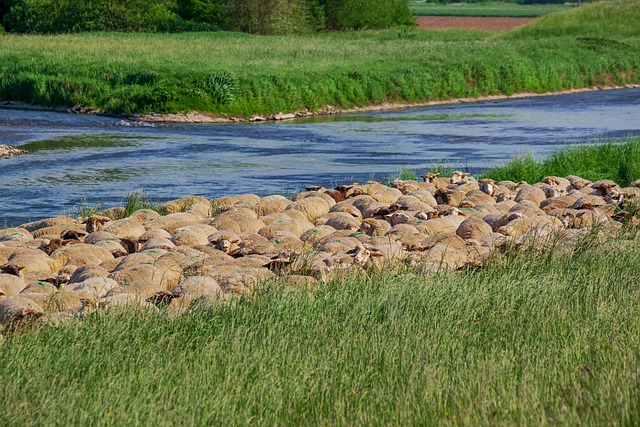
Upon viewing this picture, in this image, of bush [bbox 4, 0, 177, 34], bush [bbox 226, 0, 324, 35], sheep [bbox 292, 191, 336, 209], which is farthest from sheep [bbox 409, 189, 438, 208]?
bush [bbox 226, 0, 324, 35]

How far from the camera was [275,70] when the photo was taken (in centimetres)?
3728

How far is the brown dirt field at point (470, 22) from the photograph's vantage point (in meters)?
92.0

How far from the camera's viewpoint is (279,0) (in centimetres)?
6488

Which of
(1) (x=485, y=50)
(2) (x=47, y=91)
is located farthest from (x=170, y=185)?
(1) (x=485, y=50)

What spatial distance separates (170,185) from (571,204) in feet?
26.9

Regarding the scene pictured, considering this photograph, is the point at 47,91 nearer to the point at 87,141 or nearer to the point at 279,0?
the point at 87,141

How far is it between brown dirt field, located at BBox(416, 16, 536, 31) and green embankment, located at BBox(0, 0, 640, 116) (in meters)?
35.8

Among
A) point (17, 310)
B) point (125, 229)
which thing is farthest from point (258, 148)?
point (17, 310)

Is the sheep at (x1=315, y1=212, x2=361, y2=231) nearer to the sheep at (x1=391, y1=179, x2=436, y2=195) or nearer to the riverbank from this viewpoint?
the riverbank

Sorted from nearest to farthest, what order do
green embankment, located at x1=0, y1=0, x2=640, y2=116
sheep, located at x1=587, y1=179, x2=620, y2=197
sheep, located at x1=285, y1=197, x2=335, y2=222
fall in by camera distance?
sheep, located at x1=285, y1=197, x2=335, y2=222 → sheep, located at x1=587, y1=179, x2=620, y2=197 → green embankment, located at x1=0, y1=0, x2=640, y2=116

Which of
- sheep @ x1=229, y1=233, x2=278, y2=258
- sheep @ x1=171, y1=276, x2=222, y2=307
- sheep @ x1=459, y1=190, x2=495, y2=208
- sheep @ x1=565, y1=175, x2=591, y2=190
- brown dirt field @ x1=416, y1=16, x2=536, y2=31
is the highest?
sheep @ x1=171, y1=276, x2=222, y2=307

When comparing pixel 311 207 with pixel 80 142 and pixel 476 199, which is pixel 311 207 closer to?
pixel 476 199

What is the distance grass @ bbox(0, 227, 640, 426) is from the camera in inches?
213

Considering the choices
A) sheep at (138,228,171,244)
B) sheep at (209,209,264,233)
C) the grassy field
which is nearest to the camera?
sheep at (138,228,171,244)
